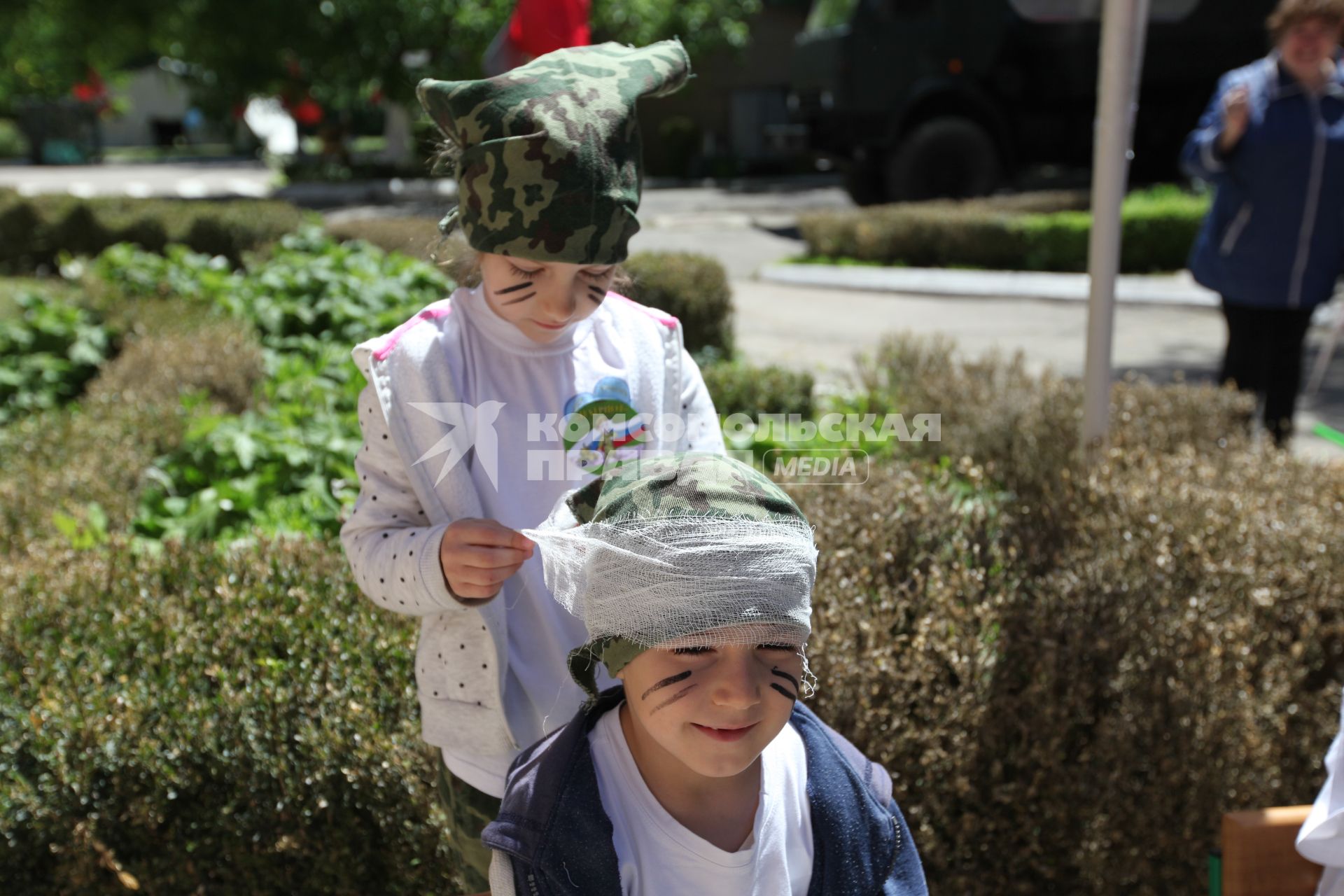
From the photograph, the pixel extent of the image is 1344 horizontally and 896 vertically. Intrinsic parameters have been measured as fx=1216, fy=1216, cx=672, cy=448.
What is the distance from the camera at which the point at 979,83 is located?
14.5 meters

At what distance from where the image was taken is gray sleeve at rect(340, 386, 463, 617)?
1634 mm

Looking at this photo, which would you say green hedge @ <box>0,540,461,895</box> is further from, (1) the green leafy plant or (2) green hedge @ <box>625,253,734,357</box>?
(2) green hedge @ <box>625,253,734,357</box>

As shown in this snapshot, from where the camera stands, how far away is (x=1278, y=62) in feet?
15.9

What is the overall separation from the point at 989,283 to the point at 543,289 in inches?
420

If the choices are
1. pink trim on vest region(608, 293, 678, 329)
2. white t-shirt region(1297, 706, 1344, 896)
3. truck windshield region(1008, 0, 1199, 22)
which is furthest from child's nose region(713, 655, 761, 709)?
truck windshield region(1008, 0, 1199, 22)

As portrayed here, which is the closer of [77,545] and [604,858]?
[604,858]

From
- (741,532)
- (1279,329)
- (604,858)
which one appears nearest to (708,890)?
(604,858)

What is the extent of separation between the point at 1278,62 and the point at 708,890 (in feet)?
15.1

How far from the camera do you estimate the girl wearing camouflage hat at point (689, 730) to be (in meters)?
1.37

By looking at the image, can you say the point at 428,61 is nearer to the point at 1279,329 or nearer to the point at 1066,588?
the point at 1279,329

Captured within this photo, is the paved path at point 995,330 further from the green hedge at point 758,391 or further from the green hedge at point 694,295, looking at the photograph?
the green hedge at point 758,391

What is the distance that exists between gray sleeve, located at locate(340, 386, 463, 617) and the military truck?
1340 cm

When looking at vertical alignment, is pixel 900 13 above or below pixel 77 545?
above

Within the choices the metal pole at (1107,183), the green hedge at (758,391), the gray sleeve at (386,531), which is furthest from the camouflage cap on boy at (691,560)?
the green hedge at (758,391)
